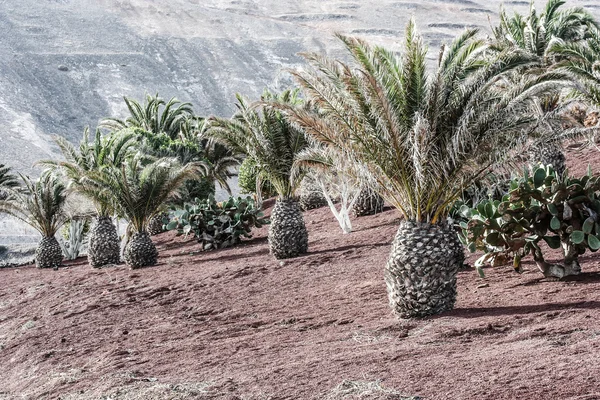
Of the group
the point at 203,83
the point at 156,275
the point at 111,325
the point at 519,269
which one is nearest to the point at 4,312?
the point at 156,275

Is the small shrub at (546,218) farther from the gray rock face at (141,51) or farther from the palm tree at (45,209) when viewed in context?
the gray rock face at (141,51)

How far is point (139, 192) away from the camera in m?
15.3

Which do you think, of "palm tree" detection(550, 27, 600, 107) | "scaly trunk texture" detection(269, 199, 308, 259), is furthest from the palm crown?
"scaly trunk texture" detection(269, 199, 308, 259)

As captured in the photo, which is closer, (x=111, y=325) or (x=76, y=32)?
(x=111, y=325)

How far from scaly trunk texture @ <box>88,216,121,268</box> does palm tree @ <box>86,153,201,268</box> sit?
6.23 ft

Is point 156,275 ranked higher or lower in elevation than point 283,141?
lower

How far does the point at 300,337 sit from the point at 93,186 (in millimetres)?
10199

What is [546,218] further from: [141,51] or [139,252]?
[141,51]

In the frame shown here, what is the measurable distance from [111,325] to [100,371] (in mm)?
2610

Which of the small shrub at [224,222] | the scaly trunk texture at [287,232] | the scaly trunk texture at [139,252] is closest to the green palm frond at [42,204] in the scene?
the small shrub at [224,222]

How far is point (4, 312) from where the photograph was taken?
1245cm

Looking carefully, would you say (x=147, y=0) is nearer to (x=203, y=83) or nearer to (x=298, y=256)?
(x=203, y=83)

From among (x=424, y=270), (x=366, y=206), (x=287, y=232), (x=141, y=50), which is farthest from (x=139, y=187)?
(x=141, y=50)

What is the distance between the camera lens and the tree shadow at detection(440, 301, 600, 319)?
6.31 m
